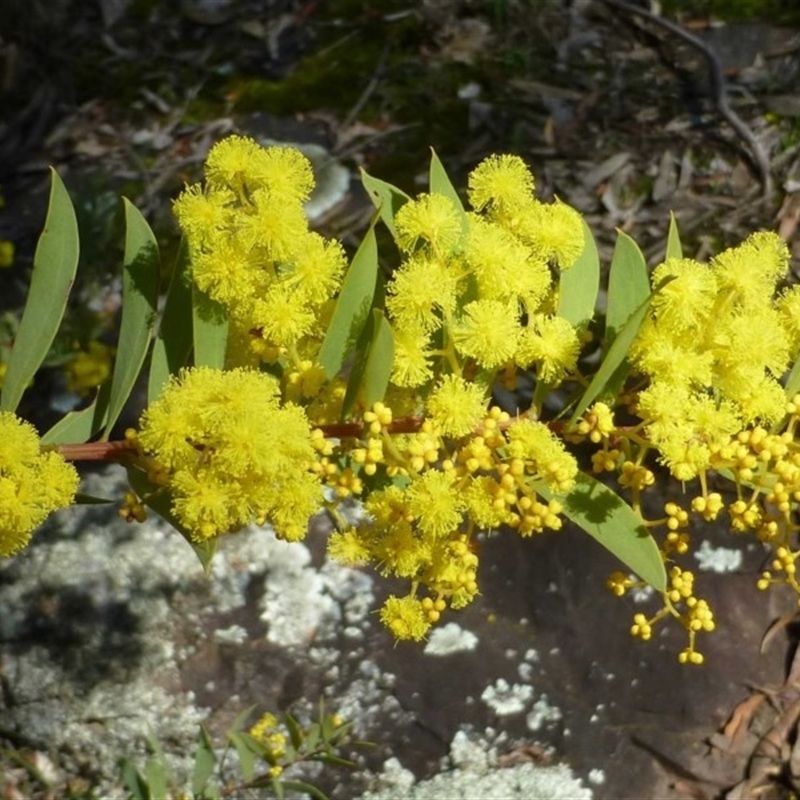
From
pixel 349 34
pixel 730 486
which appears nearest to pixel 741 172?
pixel 730 486

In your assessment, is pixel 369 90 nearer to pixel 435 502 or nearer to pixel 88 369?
pixel 88 369

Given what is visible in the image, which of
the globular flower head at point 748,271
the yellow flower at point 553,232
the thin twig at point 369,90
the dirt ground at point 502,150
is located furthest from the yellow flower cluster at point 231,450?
the thin twig at point 369,90

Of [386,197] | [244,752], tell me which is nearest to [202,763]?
[244,752]

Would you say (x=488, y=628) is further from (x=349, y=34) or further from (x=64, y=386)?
(x=349, y=34)

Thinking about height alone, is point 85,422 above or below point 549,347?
below

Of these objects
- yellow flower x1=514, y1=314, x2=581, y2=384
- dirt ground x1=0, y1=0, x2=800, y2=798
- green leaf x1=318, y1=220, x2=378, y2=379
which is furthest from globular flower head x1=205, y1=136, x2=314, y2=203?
dirt ground x1=0, y1=0, x2=800, y2=798

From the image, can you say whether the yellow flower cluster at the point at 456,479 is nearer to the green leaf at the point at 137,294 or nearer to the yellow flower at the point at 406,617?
the yellow flower at the point at 406,617
